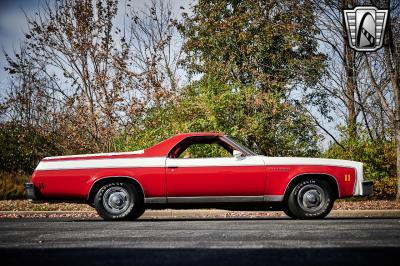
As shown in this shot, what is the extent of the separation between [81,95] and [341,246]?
15439 millimetres

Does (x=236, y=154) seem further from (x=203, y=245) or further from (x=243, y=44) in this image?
(x=243, y=44)

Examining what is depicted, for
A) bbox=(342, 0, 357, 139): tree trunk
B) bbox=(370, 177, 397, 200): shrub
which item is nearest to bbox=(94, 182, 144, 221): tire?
bbox=(342, 0, 357, 139): tree trunk

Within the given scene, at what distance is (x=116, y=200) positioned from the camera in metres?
9.73

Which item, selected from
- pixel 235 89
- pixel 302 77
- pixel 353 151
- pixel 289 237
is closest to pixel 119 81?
pixel 235 89

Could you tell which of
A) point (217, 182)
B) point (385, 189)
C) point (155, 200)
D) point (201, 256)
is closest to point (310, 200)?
point (217, 182)

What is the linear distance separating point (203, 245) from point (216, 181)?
3766 mm

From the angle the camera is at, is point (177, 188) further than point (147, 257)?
Yes

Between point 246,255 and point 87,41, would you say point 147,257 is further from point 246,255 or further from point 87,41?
point 87,41

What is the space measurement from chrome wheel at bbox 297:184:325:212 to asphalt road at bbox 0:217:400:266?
1.19 m

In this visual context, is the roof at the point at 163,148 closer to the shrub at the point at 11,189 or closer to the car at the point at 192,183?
the car at the point at 192,183

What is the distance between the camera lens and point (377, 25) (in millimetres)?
15359

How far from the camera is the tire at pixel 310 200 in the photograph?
9.70m

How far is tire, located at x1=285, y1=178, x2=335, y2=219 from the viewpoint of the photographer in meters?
9.70

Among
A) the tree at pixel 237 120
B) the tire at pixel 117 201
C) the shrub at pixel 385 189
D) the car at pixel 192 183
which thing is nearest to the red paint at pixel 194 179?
the car at pixel 192 183
